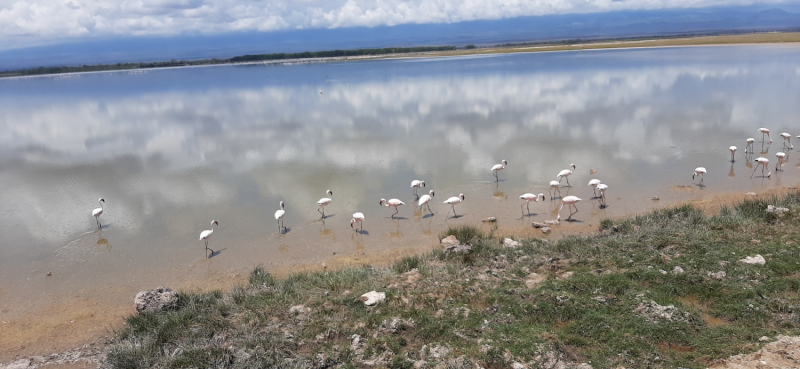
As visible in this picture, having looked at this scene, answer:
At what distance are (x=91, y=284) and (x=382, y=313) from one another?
6.74 meters

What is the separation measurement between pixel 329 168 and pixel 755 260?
12.3 metres

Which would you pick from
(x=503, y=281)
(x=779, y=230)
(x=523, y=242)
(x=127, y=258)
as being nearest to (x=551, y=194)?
(x=523, y=242)

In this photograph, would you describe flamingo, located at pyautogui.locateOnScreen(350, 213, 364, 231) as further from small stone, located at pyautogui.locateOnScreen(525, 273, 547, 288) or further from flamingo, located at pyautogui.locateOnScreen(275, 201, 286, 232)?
small stone, located at pyautogui.locateOnScreen(525, 273, 547, 288)

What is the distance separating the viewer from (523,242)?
9383 millimetres

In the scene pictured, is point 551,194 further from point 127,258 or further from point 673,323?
point 127,258

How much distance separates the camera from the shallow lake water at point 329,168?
10906 millimetres

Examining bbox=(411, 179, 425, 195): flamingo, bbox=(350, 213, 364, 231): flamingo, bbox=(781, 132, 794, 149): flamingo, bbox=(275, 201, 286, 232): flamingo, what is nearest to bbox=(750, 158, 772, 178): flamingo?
bbox=(781, 132, 794, 149): flamingo

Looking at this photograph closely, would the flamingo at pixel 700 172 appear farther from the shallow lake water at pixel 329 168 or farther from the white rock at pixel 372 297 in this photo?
the white rock at pixel 372 297

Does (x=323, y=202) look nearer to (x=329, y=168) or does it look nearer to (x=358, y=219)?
(x=358, y=219)

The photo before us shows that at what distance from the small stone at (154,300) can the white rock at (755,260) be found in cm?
880

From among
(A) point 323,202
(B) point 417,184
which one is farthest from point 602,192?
(A) point 323,202

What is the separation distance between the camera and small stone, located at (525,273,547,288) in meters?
7.25

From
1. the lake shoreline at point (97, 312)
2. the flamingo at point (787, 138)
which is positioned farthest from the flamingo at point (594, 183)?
the flamingo at point (787, 138)

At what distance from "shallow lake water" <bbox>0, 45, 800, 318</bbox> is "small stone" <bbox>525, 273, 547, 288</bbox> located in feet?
12.1
